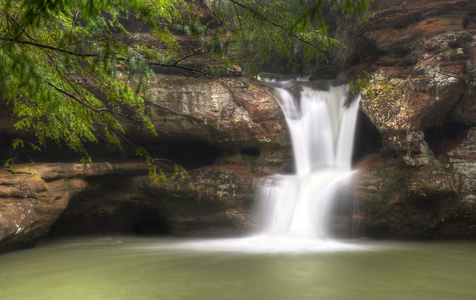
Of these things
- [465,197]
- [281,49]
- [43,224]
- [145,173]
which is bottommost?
[43,224]

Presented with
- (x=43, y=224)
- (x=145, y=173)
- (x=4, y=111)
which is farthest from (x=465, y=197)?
(x=4, y=111)

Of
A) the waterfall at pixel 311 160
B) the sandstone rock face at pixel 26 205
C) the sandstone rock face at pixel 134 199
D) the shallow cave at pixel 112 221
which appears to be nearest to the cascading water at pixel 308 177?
the waterfall at pixel 311 160

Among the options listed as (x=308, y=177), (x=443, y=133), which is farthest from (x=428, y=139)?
(x=308, y=177)

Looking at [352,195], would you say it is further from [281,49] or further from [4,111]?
[4,111]

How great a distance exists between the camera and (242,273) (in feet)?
15.7

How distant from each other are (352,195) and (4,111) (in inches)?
359

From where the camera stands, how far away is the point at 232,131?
393 inches

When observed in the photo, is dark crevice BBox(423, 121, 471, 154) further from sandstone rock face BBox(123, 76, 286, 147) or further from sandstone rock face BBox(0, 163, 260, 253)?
sandstone rock face BBox(0, 163, 260, 253)

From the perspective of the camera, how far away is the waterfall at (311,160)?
8.55 metres

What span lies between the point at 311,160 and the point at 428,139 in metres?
3.33

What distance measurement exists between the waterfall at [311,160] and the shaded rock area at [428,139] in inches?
36.4

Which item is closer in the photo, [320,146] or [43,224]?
[43,224]

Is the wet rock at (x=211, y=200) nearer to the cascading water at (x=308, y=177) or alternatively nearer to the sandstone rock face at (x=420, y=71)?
the cascading water at (x=308, y=177)

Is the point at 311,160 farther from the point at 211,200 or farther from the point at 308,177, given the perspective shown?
the point at 211,200
